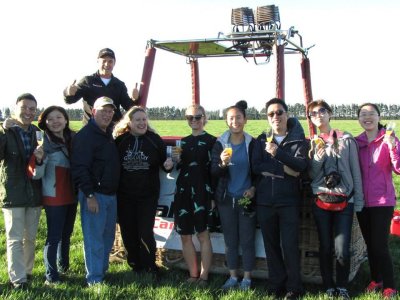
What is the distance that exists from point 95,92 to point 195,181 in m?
1.76

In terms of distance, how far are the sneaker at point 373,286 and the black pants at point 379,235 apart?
0.12m

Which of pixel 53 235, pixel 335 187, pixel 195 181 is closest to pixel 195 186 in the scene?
pixel 195 181

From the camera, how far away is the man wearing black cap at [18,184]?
4371mm

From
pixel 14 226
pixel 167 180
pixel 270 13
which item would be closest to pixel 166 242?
pixel 167 180

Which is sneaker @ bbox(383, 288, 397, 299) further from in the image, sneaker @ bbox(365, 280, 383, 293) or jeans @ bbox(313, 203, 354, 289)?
jeans @ bbox(313, 203, 354, 289)

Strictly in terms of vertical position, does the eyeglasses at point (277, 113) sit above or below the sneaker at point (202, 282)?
above

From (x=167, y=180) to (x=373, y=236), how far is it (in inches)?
85.1

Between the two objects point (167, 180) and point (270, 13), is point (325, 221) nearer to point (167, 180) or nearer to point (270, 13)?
point (167, 180)

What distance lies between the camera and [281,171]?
4234 millimetres

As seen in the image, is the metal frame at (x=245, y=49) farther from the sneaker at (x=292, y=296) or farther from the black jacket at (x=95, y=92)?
the sneaker at (x=292, y=296)

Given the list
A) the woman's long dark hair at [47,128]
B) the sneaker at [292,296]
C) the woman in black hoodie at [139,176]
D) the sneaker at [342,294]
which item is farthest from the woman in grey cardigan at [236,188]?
the woman's long dark hair at [47,128]

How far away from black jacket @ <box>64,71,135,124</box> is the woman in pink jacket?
2.75 meters

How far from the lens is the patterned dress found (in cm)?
460

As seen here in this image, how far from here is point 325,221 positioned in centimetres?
421
